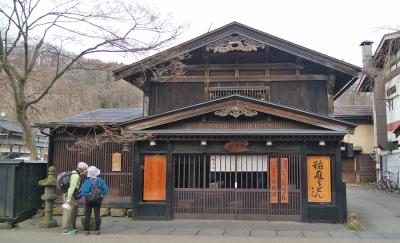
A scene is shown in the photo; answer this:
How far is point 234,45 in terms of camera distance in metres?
16.0

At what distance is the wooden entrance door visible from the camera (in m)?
14.4

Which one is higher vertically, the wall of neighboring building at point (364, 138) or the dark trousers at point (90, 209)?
the wall of neighboring building at point (364, 138)

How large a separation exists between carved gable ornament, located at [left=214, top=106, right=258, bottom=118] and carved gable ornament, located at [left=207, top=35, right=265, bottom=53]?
A: 266 centimetres

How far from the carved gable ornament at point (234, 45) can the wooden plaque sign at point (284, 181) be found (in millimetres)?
4478

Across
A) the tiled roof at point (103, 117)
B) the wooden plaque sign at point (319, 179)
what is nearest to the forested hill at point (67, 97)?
the tiled roof at point (103, 117)

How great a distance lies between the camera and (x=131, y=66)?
16.0 m

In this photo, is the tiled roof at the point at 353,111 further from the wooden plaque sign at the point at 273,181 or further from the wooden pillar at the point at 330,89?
the wooden plaque sign at the point at 273,181

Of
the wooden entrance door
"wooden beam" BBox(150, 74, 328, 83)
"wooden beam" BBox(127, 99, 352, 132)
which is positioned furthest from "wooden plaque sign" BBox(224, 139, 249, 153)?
"wooden beam" BBox(150, 74, 328, 83)

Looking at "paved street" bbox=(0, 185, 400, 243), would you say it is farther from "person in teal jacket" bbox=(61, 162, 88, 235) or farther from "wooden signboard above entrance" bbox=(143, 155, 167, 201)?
"wooden signboard above entrance" bbox=(143, 155, 167, 201)

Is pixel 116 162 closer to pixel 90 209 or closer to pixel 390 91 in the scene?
pixel 90 209

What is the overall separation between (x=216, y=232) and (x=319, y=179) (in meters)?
4.32

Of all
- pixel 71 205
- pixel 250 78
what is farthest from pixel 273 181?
pixel 71 205

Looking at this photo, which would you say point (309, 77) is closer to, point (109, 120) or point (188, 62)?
point (188, 62)

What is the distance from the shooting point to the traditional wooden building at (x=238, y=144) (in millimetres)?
14219
